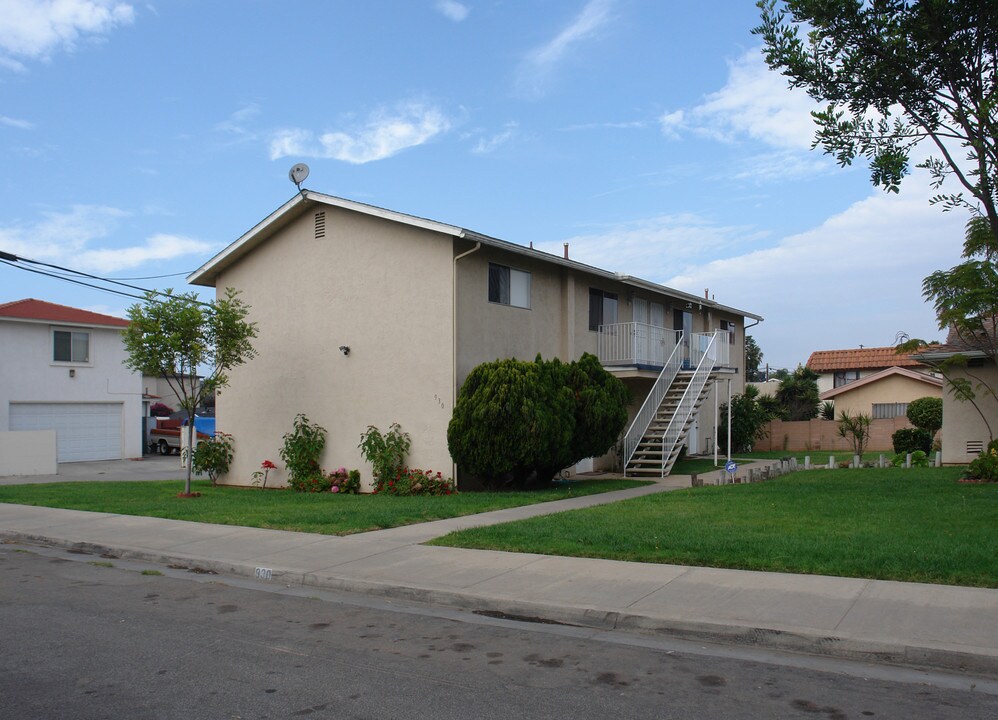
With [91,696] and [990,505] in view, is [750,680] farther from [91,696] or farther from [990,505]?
[990,505]

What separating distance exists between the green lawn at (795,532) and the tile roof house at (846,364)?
108 ft

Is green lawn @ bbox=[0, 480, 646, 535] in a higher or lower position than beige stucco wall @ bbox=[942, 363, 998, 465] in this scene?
lower

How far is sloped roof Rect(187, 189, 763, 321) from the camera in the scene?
17.9 metres

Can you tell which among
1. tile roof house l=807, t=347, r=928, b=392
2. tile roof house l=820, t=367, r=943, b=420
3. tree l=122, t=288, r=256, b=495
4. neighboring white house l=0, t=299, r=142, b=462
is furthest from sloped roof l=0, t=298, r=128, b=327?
tile roof house l=807, t=347, r=928, b=392

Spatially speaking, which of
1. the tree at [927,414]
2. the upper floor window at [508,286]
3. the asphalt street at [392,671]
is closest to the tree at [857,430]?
the tree at [927,414]

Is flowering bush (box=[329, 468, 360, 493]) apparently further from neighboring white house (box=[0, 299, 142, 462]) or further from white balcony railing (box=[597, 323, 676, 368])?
neighboring white house (box=[0, 299, 142, 462])

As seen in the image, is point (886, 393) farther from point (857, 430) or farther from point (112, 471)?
point (112, 471)

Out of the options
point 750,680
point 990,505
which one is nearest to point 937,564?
point 750,680

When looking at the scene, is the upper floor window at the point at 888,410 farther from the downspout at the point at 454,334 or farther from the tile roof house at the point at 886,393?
the downspout at the point at 454,334

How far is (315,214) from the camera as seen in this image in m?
20.4

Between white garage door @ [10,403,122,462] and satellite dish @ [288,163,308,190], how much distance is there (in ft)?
58.4

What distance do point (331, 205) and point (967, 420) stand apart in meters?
16.7

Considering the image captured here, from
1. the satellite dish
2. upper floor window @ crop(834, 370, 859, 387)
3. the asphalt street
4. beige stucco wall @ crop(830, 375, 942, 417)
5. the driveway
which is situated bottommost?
the driveway

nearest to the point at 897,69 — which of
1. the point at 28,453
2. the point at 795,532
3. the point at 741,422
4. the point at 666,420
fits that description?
the point at 795,532
